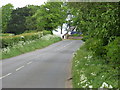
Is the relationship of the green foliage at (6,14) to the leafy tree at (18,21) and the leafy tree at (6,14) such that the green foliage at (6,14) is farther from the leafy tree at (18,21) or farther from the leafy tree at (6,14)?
the leafy tree at (18,21)

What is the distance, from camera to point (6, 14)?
83.9 m

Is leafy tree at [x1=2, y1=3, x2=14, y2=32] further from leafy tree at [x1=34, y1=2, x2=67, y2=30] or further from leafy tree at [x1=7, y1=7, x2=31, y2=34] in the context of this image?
leafy tree at [x1=34, y1=2, x2=67, y2=30]

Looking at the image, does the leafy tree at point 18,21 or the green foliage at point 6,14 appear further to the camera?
the green foliage at point 6,14

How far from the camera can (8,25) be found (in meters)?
79.7

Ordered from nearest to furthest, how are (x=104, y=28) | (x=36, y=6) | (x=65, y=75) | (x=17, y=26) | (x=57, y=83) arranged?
(x=104, y=28), (x=57, y=83), (x=65, y=75), (x=17, y=26), (x=36, y=6)

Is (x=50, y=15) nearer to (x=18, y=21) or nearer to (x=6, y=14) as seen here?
(x=18, y=21)

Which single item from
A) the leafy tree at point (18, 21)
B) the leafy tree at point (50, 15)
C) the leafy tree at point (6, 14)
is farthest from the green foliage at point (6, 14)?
the leafy tree at point (50, 15)

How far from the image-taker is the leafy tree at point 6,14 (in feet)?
265

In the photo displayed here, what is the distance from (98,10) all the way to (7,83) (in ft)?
20.4

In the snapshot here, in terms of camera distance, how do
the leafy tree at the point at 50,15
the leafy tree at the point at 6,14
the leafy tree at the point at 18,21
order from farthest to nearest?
the leafy tree at the point at 6,14
the leafy tree at the point at 18,21
the leafy tree at the point at 50,15

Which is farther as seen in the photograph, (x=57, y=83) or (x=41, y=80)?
(x=41, y=80)

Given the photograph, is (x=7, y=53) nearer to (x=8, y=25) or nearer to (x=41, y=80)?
(x=41, y=80)

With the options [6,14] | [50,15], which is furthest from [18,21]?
[50,15]

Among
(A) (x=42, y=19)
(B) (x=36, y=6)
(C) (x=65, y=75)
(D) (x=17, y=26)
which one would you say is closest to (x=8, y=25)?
(D) (x=17, y=26)
